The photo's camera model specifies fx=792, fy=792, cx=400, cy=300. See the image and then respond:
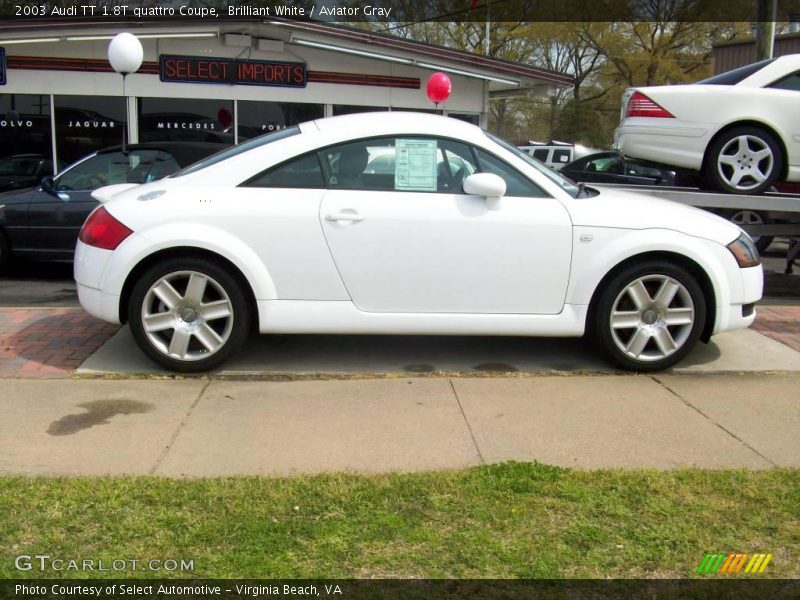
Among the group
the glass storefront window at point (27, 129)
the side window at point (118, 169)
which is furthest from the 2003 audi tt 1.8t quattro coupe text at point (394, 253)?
the glass storefront window at point (27, 129)

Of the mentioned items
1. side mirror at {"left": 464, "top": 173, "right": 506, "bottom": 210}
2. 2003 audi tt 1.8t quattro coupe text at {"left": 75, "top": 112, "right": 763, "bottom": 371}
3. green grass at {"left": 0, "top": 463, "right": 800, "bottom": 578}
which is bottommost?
green grass at {"left": 0, "top": 463, "right": 800, "bottom": 578}

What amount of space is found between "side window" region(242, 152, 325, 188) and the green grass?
2.23m

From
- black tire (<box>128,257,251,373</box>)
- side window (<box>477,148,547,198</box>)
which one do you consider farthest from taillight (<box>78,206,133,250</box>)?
side window (<box>477,148,547,198</box>)

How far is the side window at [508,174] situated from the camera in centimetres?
529

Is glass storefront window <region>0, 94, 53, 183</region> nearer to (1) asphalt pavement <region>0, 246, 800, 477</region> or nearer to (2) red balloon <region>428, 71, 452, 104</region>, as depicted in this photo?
(2) red balloon <region>428, 71, 452, 104</region>

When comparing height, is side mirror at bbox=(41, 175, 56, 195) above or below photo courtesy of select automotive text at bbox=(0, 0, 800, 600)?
above

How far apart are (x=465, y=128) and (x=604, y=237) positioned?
3.90ft

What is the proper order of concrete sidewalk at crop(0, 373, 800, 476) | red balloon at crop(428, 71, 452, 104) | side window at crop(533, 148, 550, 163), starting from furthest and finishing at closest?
1. side window at crop(533, 148, 550, 163)
2. red balloon at crop(428, 71, 452, 104)
3. concrete sidewalk at crop(0, 373, 800, 476)

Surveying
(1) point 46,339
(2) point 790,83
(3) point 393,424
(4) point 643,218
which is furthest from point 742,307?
(1) point 46,339

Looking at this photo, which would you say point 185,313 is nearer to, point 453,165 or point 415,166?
point 415,166

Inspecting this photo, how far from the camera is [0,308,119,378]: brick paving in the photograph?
17.7ft

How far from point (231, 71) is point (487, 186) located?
10.1m

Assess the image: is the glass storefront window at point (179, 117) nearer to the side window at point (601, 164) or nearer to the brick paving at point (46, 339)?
the side window at point (601, 164)

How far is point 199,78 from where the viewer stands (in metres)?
13.8
